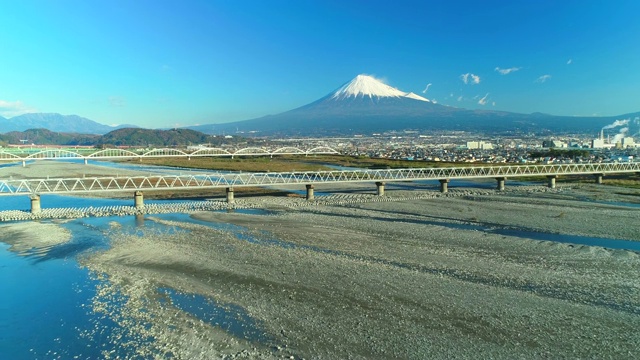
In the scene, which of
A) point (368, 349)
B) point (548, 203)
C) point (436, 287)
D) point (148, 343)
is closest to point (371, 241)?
point (436, 287)

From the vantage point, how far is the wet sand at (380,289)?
833 cm

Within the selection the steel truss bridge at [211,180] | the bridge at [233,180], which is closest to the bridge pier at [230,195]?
the bridge at [233,180]

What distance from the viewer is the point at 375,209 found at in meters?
24.6

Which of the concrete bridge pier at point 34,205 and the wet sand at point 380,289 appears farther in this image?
the concrete bridge pier at point 34,205

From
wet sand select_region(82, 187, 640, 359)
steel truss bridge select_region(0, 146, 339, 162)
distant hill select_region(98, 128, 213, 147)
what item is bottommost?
wet sand select_region(82, 187, 640, 359)

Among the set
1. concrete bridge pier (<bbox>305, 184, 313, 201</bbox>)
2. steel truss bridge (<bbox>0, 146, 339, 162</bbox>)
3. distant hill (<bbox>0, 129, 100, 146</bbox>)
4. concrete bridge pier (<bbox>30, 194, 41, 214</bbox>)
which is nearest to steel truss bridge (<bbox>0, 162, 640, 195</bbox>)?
concrete bridge pier (<bbox>305, 184, 313, 201</bbox>)

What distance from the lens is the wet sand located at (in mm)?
8328

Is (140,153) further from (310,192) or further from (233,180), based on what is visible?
(310,192)

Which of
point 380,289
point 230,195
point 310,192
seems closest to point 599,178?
point 310,192

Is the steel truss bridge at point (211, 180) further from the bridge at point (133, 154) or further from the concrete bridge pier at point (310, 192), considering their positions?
the bridge at point (133, 154)

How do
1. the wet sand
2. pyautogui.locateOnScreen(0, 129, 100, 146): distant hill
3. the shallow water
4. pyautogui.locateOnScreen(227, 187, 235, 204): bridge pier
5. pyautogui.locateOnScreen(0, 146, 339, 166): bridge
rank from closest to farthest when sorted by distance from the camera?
the wet sand < the shallow water < pyautogui.locateOnScreen(227, 187, 235, 204): bridge pier < pyautogui.locateOnScreen(0, 146, 339, 166): bridge < pyautogui.locateOnScreen(0, 129, 100, 146): distant hill

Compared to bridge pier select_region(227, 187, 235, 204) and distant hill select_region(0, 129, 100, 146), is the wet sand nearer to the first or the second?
bridge pier select_region(227, 187, 235, 204)

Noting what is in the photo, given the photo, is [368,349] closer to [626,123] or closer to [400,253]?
[400,253]

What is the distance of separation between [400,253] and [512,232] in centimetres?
649
